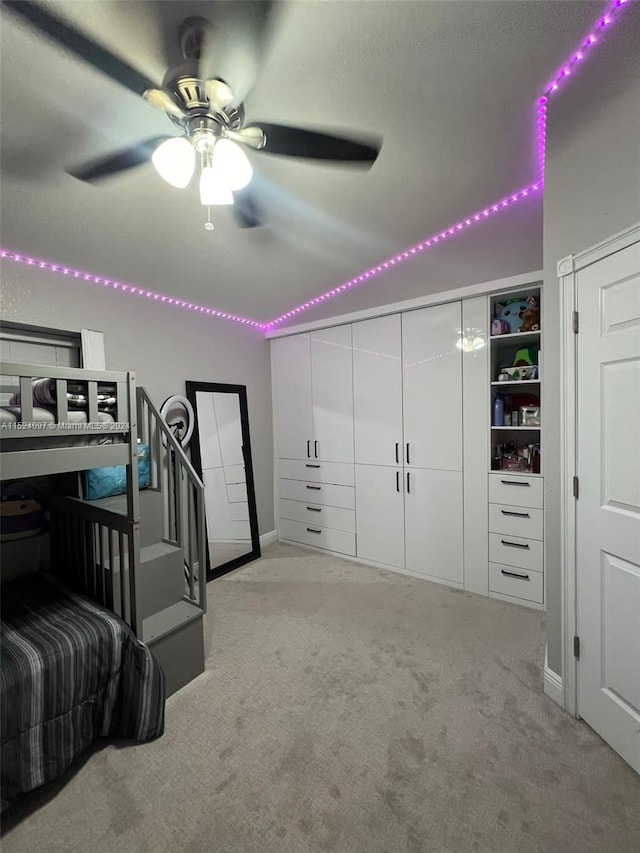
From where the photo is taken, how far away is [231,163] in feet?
3.97

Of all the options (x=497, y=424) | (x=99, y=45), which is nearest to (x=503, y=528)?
(x=497, y=424)

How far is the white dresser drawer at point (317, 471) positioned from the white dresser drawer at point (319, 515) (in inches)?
10.5

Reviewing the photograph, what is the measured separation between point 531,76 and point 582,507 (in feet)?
5.40

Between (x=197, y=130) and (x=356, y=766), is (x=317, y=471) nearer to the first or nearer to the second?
(x=356, y=766)

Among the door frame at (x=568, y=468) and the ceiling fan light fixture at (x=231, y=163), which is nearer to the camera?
the ceiling fan light fixture at (x=231, y=163)

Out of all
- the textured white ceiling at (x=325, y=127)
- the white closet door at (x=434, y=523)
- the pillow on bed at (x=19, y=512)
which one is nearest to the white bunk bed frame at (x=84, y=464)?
the pillow on bed at (x=19, y=512)

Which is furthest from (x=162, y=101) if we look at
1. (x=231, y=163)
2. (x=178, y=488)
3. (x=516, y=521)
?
(x=516, y=521)

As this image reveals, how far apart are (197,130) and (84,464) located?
A: 1297 mm

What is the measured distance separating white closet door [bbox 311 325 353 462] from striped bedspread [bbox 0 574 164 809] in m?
2.23

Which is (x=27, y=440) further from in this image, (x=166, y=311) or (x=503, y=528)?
(x=503, y=528)

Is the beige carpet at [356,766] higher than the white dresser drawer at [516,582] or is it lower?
lower

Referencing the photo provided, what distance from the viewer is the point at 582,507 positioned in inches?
60.6

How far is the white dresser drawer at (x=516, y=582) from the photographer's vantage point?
2.49 m

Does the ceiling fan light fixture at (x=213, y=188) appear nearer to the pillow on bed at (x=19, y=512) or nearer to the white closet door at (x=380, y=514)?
the pillow on bed at (x=19, y=512)
